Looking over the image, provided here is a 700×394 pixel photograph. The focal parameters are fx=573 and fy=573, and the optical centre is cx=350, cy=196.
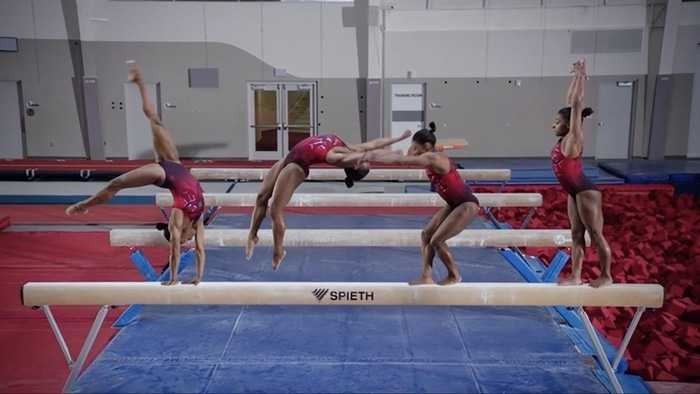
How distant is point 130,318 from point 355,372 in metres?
2.54

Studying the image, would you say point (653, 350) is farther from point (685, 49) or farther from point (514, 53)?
point (685, 49)

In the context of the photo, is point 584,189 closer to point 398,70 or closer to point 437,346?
point 437,346

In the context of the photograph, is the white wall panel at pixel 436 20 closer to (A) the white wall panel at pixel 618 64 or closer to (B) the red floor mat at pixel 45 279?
(A) the white wall panel at pixel 618 64

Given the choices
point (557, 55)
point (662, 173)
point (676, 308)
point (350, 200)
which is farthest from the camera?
point (557, 55)

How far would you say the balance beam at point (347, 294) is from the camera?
439 centimetres

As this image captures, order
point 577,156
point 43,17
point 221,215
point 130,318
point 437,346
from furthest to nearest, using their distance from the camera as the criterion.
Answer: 1. point 43,17
2. point 221,215
3. point 130,318
4. point 437,346
5. point 577,156

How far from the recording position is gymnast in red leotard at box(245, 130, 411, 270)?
3.48 m

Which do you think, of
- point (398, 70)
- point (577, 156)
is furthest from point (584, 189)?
point (398, 70)

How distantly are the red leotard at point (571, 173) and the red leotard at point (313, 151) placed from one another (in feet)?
5.18

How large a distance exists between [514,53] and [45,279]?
13.2 m

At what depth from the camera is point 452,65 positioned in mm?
16234

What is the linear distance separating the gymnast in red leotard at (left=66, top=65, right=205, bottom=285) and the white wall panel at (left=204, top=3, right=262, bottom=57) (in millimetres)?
12813

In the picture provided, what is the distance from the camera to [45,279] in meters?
7.57

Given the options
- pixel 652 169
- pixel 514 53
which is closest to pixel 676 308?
pixel 652 169
